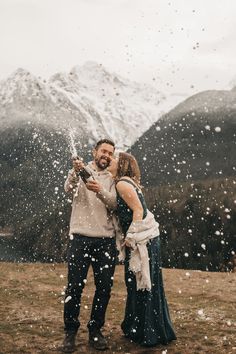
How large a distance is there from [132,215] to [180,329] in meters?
2.06

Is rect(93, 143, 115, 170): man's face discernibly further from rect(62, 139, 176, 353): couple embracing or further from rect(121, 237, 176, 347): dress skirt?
rect(121, 237, 176, 347): dress skirt

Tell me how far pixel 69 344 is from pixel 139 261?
118 centimetres

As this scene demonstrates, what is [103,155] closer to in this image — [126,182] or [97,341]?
[126,182]

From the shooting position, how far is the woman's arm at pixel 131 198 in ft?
16.7

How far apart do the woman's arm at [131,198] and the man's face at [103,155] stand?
0.29m

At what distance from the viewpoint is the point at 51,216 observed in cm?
12031

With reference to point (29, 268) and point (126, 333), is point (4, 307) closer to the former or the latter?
point (126, 333)

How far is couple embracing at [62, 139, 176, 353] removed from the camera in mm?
5062

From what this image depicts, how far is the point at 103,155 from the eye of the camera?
16.7 feet

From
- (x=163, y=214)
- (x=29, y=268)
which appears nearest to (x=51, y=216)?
(x=163, y=214)

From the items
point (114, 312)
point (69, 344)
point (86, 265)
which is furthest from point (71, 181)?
point (114, 312)

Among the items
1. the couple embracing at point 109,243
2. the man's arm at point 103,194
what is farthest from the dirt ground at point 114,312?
the man's arm at point 103,194

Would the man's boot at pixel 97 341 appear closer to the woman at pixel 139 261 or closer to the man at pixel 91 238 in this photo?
the man at pixel 91 238

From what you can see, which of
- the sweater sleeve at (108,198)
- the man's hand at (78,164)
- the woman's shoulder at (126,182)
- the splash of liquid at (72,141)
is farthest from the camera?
the woman's shoulder at (126,182)
